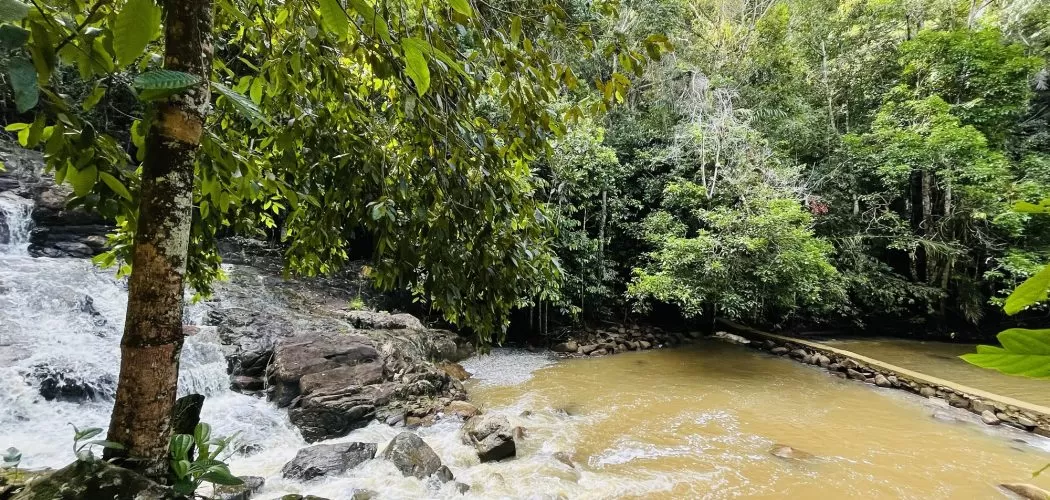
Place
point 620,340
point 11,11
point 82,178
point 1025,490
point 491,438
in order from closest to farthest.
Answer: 1. point 11,11
2. point 82,178
3. point 1025,490
4. point 491,438
5. point 620,340

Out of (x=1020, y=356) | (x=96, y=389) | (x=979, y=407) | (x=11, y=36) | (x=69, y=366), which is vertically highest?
(x=11, y=36)

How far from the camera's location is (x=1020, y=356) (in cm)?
41

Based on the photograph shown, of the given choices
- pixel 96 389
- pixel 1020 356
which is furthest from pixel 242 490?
pixel 1020 356

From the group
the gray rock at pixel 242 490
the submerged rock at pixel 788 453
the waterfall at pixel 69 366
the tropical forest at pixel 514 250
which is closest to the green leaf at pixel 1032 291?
the tropical forest at pixel 514 250

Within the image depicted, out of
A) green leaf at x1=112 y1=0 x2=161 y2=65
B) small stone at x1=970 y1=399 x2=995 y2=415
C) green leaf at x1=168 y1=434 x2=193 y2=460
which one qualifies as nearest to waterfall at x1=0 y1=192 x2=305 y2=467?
green leaf at x1=168 y1=434 x2=193 y2=460

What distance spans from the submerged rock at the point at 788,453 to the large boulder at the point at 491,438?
3023mm

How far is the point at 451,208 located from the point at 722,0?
13740 millimetres

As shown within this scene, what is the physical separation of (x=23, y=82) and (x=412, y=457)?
177 inches

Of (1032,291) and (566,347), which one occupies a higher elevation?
(1032,291)

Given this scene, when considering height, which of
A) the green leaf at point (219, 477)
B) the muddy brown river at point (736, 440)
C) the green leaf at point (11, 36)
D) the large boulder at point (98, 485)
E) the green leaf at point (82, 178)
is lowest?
the muddy brown river at point (736, 440)

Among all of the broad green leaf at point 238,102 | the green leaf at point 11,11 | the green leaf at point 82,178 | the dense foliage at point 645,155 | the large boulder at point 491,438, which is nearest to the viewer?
the green leaf at point 11,11

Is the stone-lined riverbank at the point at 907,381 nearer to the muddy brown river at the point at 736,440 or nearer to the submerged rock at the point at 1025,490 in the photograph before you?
the muddy brown river at the point at 736,440

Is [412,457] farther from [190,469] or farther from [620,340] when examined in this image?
[620,340]

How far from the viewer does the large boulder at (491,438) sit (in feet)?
16.1
